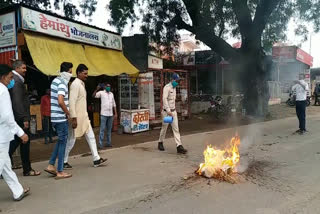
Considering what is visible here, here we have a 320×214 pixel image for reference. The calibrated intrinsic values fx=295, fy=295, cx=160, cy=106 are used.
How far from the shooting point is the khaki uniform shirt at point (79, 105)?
534 cm

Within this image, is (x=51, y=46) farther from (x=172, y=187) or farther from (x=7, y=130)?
(x=172, y=187)

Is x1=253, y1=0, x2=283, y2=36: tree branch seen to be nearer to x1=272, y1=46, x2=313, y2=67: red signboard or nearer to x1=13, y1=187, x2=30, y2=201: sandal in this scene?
x1=272, y1=46, x2=313, y2=67: red signboard

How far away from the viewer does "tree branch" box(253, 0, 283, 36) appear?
1279 centimetres

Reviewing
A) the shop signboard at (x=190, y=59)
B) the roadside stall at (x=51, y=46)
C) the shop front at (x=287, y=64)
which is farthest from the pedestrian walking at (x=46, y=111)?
the shop front at (x=287, y=64)

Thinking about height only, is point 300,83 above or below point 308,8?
below

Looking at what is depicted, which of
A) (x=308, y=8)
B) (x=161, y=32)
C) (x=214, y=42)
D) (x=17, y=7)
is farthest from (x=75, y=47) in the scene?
(x=308, y=8)

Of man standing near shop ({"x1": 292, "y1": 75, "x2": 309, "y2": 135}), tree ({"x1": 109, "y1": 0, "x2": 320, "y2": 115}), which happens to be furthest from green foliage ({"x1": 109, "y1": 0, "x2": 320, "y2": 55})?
man standing near shop ({"x1": 292, "y1": 75, "x2": 309, "y2": 135})

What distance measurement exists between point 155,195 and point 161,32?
11.2m

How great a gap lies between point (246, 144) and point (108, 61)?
234 inches

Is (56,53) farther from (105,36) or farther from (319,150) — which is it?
(319,150)

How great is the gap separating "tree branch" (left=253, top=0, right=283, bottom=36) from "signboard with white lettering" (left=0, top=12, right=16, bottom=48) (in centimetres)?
990

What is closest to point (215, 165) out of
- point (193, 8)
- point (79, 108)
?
point (79, 108)

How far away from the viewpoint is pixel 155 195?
13.9 feet

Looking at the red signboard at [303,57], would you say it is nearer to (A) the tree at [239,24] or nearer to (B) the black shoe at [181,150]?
(A) the tree at [239,24]
